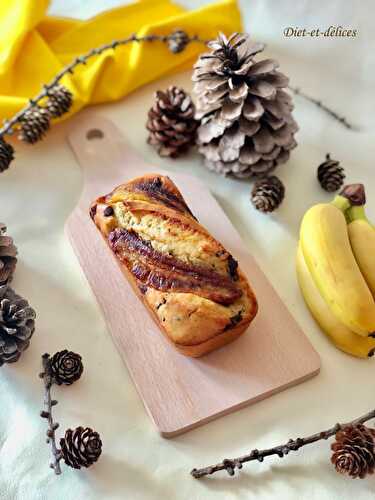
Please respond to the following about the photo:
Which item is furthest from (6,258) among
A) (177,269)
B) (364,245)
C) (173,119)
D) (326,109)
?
(326,109)

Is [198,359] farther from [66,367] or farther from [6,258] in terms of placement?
[6,258]

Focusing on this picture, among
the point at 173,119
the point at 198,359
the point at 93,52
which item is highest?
the point at 93,52

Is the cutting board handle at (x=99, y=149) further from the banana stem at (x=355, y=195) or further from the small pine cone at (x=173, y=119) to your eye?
the banana stem at (x=355, y=195)

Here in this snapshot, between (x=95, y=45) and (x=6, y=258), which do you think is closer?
(x=6, y=258)

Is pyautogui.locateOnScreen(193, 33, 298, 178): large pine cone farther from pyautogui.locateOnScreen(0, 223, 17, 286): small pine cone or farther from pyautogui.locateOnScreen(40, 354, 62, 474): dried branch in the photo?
pyautogui.locateOnScreen(40, 354, 62, 474): dried branch

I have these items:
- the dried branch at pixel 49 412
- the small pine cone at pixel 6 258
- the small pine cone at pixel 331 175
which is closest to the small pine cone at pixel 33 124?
the small pine cone at pixel 6 258

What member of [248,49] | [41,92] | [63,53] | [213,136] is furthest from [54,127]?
[248,49]
